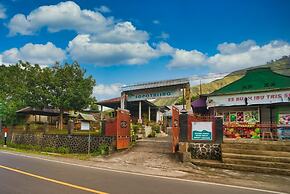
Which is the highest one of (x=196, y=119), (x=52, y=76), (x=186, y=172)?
(x=52, y=76)

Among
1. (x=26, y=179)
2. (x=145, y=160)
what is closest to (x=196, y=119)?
(x=145, y=160)

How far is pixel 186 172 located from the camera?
42.3 feet

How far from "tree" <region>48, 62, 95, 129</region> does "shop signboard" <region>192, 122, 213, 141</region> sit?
2207 cm

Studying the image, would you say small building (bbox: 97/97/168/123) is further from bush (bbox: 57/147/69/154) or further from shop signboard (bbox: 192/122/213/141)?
shop signboard (bbox: 192/122/213/141)

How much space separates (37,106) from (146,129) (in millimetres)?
16635

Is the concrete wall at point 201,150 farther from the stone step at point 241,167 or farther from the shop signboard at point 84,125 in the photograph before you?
the shop signboard at point 84,125

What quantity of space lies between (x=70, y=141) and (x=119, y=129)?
4.70m

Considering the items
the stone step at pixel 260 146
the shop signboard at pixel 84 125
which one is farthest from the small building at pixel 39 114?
the stone step at pixel 260 146

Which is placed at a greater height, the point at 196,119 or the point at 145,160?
the point at 196,119

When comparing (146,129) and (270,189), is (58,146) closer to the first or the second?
(146,129)

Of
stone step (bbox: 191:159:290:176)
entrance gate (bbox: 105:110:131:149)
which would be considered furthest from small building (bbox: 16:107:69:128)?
stone step (bbox: 191:159:290:176)

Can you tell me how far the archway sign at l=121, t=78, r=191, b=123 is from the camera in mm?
27828

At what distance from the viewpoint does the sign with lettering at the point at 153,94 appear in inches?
1126

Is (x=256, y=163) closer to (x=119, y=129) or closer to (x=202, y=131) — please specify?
(x=202, y=131)
